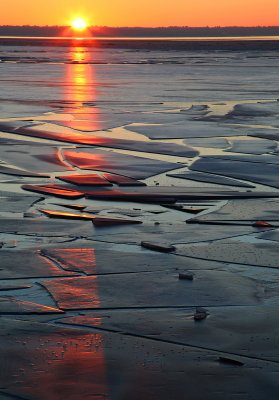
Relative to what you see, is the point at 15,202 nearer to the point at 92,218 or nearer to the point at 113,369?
the point at 92,218

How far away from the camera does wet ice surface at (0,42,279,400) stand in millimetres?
3773

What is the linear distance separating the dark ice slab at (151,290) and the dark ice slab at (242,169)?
348 centimetres

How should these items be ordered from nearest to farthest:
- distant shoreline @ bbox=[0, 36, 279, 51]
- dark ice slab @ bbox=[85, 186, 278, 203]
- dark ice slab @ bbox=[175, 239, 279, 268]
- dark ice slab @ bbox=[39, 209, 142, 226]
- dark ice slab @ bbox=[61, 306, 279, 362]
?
dark ice slab @ bbox=[61, 306, 279, 362], dark ice slab @ bbox=[175, 239, 279, 268], dark ice slab @ bbox=[39, 209, 142, 226], dark ice slab @ bbox=[85, 186, 278, 203], distant shoreline @ bbox=[0, 36, 279, 51]

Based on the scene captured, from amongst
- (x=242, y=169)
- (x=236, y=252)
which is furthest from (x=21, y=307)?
(x=242, y=169)

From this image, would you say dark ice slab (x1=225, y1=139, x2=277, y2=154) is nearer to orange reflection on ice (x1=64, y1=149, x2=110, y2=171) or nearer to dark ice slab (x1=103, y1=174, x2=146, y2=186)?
orange reflection on ice (x1=64, y1=149, x2=110, y2=171)

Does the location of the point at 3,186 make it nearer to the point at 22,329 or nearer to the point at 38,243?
the point at 38,243

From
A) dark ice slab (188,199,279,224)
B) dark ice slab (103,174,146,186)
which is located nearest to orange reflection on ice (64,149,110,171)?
dark ice slab (103,174,146,186)

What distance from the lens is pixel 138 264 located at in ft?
18.3

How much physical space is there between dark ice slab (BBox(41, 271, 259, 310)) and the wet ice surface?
0.04 feet

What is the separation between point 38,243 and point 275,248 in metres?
1.84

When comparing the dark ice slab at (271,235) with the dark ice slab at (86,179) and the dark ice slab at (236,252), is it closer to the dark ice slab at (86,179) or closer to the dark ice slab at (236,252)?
the dark ice slab at (236,252)

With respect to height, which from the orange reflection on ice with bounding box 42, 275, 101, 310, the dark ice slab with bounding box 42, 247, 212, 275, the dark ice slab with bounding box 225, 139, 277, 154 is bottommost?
the orange reflection on ice with bounding box 42, 275, 101, 310

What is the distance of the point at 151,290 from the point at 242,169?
15.7ft

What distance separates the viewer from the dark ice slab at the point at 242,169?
8875 millimetres
